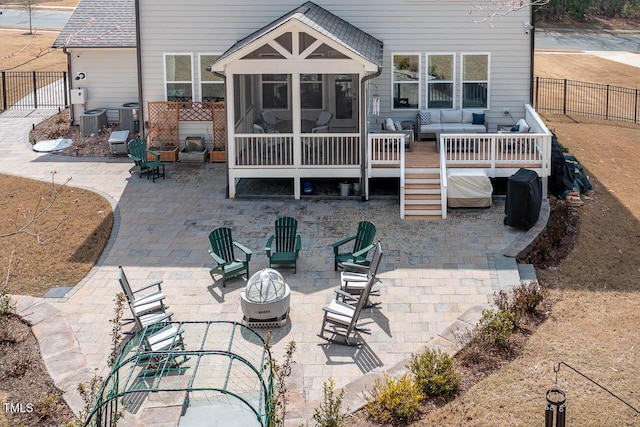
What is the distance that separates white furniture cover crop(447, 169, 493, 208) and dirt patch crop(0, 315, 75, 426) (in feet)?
33.3

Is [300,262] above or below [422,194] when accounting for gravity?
below

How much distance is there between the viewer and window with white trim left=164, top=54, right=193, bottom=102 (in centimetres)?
2294

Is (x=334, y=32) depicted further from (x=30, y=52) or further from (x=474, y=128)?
(x=30, y=52)

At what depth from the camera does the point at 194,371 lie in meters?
10.6

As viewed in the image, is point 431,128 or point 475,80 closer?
point 431,128

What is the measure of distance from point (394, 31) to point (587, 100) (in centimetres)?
1295

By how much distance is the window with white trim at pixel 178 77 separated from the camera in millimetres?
22938

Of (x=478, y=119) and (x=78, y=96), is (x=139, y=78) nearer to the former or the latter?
(x=78, y=96)

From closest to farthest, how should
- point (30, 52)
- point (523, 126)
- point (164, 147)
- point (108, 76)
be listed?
1. point (523, 126)
2. point (164, 147)
3. point (108, 76)
4. point (30, 52)

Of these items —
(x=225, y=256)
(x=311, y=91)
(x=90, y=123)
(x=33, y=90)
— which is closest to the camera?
(x=225, y=256)

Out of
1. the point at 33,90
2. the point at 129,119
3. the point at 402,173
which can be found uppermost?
the point at 33,90

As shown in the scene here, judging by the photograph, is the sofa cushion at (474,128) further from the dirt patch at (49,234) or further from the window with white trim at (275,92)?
the dirt patch at (49,234)

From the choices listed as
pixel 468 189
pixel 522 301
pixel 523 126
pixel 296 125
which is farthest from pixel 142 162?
pixel 522 301

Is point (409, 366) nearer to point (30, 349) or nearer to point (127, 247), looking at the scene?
point (30, 349)
